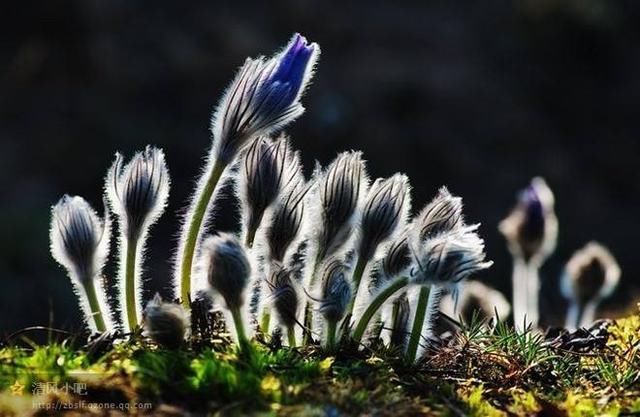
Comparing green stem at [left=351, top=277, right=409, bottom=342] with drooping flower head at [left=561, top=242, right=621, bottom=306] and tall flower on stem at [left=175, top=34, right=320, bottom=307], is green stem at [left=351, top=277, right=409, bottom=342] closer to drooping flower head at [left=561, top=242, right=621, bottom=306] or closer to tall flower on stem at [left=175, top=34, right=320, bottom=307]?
tall flower on stem at [left=175, top=34, right=320, bottom=307]

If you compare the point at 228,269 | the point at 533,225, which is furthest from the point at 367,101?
the point at 228,269

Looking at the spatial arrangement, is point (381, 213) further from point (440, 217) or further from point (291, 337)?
point (291, 337)

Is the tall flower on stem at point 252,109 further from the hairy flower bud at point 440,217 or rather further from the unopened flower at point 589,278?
the unopened flower at point 589,278

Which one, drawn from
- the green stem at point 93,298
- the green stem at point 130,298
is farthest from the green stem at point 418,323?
the green stem at point 93,298

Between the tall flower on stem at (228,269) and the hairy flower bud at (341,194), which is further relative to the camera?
the hairy flower bud at (341,194)

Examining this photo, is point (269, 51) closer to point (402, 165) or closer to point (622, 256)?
point (402, 165)
